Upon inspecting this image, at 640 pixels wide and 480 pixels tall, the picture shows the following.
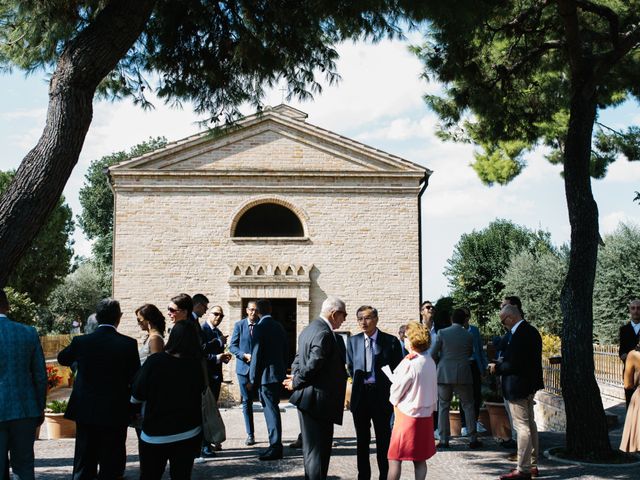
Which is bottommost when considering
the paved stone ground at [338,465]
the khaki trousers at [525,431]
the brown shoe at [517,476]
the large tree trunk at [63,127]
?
the paved stone ground at [338,465]

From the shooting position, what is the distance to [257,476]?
687 centimetres

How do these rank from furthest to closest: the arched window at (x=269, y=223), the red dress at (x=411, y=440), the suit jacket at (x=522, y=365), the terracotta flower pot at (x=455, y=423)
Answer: the arched window at (x=269, y=223)
the terracotta flower pot at (x=455, y=423)
the suit jacket at (x=522, y=365)
the red dress at (x=411, y=440)

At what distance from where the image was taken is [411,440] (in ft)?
18.6

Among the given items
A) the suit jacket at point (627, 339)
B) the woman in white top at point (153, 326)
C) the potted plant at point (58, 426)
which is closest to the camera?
the woman in white top at point (153, 326)

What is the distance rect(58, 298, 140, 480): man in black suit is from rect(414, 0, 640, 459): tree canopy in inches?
152

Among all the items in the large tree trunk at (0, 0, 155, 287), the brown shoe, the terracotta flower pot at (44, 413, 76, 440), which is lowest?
the brown shoe

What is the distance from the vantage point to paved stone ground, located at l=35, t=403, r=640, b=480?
6.94 m

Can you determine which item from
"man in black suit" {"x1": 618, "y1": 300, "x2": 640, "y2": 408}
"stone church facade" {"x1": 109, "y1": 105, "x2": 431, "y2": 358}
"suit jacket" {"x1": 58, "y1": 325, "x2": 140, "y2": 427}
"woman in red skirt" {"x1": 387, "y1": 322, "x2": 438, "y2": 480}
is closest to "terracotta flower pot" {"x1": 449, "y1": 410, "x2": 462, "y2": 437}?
"man in black suit" {"x1": 618, "y1": 300, "x2": 640, "y2": 408}

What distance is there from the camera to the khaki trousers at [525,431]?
6.58m

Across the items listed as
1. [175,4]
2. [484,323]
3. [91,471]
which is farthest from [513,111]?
[484,323]

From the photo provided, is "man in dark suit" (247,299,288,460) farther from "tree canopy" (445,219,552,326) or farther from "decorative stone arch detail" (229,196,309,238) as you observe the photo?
"tree canopy" (445,219,552,326)

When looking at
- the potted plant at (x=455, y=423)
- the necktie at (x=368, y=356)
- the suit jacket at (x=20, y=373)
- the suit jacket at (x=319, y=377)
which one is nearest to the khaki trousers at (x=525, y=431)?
the necktie at (x=368, y=356)

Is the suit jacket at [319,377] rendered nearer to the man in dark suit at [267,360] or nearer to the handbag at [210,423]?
the handbag at [210,423]

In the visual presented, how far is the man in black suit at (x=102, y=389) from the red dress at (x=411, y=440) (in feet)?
7.13
